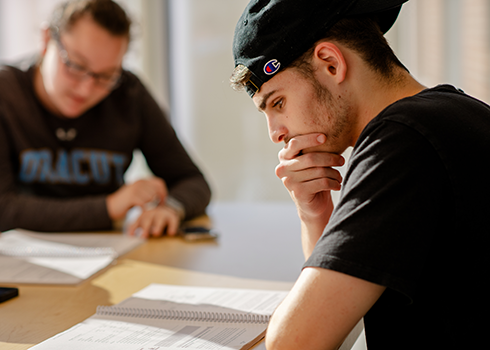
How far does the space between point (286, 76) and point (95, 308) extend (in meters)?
0.58

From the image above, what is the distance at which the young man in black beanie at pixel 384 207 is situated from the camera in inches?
25.0

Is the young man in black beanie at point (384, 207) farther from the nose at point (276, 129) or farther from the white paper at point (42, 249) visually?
the white paper at point (42, 249)

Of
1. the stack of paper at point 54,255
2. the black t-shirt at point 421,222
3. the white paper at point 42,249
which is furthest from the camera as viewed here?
the white paper at point 42,249

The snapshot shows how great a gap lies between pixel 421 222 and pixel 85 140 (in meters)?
1.49

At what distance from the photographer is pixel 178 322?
2.84ft

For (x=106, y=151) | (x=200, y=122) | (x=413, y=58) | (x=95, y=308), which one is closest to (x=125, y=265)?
(x=95, y=308)

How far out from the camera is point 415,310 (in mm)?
700

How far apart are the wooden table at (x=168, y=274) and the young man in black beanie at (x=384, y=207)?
394 millimetres

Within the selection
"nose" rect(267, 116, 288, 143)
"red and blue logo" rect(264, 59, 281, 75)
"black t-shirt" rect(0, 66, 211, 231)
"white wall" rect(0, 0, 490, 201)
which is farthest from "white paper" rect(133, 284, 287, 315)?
"white wall" rect(0, 0, 490, 201)

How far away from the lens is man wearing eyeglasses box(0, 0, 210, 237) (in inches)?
63.5

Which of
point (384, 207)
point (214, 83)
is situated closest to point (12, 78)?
point (384, 207)

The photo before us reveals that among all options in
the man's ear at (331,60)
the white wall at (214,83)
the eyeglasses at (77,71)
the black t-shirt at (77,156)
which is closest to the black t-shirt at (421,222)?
the man's ear at (331,60)

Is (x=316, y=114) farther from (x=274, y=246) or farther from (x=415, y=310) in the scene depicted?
(x=274, y=246)

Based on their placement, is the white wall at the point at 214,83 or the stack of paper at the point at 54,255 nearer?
the stack of paper at the point at 54,255
